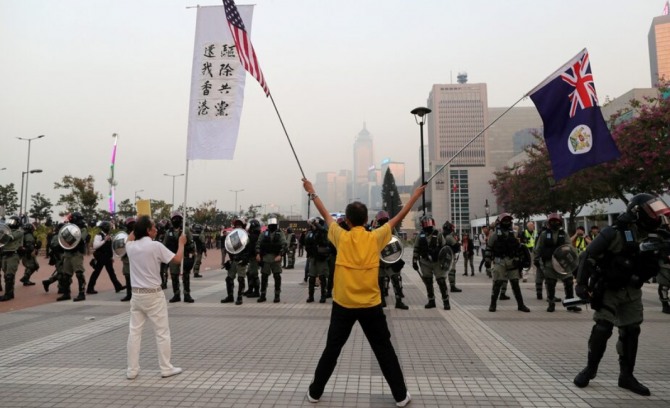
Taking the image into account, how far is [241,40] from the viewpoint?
657cm

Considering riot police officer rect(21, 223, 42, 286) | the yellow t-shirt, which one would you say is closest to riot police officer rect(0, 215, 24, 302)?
riot police officer rect(21, 223, 42, 286)

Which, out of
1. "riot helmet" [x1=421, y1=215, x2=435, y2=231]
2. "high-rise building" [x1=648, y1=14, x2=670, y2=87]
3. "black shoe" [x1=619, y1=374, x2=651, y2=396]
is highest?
"high-rise building" [x1=648, y1=14, x2=670, y2=87]

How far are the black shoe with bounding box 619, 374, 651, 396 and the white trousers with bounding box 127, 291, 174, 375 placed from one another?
15.7 feet

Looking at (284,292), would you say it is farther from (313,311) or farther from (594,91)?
Answer: (594,91)

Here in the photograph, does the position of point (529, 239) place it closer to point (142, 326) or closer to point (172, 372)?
point (172, 372)

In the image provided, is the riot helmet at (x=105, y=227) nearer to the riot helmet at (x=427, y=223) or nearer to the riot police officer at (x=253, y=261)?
the riot police officer at (x=253, y=261)

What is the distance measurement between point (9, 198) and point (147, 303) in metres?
52.3

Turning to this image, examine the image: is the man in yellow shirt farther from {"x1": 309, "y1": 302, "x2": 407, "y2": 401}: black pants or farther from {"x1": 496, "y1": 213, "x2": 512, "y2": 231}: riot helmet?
{"x1": 496, "y1": 213, "x2": 512, "y2": 231}: riot helmet

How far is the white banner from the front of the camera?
271 inches

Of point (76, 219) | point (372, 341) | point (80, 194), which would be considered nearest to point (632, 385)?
point (372, 341)

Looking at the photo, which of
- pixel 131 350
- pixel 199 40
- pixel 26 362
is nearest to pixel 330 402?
pixel 131 350

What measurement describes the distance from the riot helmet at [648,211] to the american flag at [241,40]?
4.91 m

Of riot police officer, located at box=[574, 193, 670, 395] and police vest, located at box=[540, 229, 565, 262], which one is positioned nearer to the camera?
riot police officer, located at box=[574, 193, 670, 395]

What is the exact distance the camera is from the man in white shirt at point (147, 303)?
15.8ft
